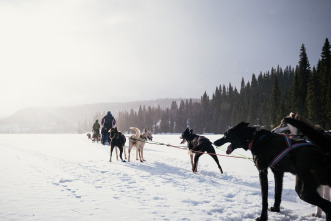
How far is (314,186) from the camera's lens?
269cm

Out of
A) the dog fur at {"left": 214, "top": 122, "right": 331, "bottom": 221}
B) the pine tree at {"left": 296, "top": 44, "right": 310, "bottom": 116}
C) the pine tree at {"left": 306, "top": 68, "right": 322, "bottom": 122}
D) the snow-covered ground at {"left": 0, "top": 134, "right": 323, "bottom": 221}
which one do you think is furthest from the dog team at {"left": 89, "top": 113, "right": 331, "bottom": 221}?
the pine tree at {"left": 296, "top": 44, "right": 310, "bottom": 116}

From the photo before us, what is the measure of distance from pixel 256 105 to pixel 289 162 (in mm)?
88525

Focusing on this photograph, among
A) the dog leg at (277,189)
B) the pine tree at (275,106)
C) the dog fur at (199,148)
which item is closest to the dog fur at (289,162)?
the dog leg at (277,189)

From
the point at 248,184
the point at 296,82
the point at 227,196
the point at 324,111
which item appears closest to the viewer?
the point at 227,196

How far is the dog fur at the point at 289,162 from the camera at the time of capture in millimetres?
2641

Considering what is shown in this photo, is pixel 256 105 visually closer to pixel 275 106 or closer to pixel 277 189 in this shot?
pixel 275 106

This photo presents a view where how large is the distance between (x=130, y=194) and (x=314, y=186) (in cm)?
400

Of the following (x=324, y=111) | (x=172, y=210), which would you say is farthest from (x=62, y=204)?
(x=324, y=111)

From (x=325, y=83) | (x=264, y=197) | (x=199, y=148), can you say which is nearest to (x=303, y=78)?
(x=325, y=83)

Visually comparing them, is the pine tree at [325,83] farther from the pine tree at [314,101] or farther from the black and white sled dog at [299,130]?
the black and white sled dog at [299,130]

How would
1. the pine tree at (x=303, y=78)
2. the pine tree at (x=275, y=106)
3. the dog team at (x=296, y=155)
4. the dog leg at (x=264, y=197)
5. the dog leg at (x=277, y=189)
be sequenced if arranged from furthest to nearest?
the pine tree at (x=275, y=106)
the pine tree at (x=303, y=78)
the dog leg at (x=277, y=189)
the dog leg at (x=264, y=197)
the dog team at (x=296, y=155)

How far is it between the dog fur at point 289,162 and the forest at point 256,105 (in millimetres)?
40120

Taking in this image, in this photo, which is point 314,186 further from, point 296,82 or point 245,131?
point 296,82

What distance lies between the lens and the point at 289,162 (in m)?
3.22
